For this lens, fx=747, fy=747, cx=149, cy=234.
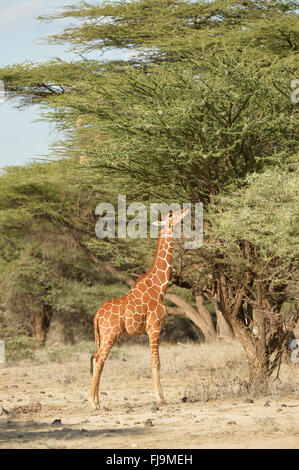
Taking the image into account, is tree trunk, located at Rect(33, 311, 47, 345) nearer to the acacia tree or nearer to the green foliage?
the green foliage

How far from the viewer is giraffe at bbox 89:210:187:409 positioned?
31.5 ft

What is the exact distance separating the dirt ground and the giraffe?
0.49 meters

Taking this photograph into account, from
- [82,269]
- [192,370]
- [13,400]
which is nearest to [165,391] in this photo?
[13,400]

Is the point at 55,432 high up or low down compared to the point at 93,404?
up

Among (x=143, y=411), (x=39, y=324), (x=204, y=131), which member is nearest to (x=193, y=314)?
(x=39, y=324)

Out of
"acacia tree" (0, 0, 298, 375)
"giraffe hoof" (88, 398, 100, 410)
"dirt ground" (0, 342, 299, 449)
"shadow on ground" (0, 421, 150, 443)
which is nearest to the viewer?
"dirt ground" (0, 342, 299, 449)

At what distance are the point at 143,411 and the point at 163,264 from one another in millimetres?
1966

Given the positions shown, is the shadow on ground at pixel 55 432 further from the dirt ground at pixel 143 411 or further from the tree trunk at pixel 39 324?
the tree trunk at pixel 39 324

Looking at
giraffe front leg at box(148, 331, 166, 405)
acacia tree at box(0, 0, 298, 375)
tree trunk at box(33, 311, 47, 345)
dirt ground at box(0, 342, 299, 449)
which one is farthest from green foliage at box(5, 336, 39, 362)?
giraffe front leg at box(148, 331, 166, 405)

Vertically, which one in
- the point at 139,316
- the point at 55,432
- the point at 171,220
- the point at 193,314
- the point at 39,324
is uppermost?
the point at 171,220

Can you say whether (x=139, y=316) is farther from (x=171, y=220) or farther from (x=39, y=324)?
(x=39, y=324)

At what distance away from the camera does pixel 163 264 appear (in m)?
10.0

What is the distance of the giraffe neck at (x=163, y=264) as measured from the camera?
391 inches

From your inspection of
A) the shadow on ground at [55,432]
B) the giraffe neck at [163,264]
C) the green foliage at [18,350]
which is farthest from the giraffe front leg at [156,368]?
the green foliage at [18,350]
